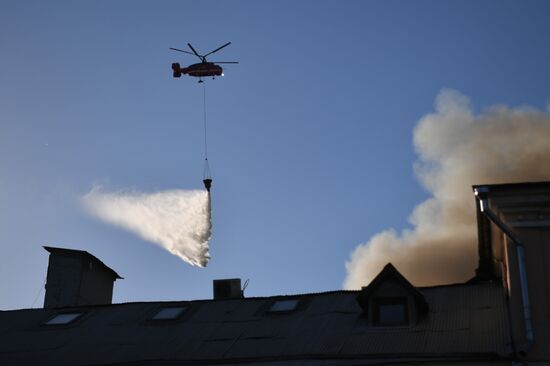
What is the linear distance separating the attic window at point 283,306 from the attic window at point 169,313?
322 cm

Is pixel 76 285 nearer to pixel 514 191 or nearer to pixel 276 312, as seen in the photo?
pixel 276 312

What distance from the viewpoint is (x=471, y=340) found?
23250mm

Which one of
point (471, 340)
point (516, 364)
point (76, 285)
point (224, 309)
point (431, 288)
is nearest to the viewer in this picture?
point (516, 364)

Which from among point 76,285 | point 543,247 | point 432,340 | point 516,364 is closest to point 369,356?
point 432,340

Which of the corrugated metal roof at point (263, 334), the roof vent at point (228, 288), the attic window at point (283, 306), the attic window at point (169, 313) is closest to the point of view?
the corrugated metal roof at point (263, 334)

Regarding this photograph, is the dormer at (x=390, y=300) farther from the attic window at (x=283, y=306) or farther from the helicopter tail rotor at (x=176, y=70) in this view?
the helicopter tail rotor at (x=176, y=70)

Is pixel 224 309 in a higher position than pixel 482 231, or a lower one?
lower

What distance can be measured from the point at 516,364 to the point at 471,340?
185 centimetres

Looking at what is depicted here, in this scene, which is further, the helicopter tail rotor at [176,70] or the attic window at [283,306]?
the helicopter tail rotor at [176,70]

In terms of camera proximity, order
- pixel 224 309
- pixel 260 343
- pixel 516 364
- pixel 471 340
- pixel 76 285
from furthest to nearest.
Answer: pixel 76 285, pixel 224 309, pixel 260 343, pixel 471 340, pixel 516 364

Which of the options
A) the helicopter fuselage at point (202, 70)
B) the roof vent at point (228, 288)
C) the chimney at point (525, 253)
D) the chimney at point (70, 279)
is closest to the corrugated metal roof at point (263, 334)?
the chimney at point (525, 253)

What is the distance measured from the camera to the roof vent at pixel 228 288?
114 ft

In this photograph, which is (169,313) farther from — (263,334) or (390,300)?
(390,300)

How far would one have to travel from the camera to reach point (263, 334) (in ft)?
87.8
